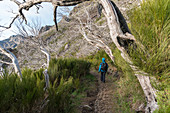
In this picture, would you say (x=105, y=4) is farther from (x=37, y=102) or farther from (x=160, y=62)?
(x=37, y=102)

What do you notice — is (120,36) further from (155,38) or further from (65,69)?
(65,69)

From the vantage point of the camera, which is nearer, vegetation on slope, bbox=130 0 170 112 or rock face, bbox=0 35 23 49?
vegetation on slope, bbox=130 0 170 112

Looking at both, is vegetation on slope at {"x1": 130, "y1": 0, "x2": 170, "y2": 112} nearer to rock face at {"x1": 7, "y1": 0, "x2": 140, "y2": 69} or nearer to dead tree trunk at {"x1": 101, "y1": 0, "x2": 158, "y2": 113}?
dead tree trunk at {"x1": 101, "y1": 0, "x2": 158, "y2": 113}

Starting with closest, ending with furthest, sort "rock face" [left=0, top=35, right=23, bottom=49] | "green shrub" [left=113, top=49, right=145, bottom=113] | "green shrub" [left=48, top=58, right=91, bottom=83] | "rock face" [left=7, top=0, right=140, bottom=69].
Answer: "green shrub" [left=113, top=49, right=145, bottom=113], "green shrub" [left=48, top=58, right=91, bottom=83], "rock face" [left=0, top=35, right=23, bottom=49], "rock face" [left=7, top=0, right=140, bottom=69]

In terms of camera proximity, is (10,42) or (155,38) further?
(10,42)

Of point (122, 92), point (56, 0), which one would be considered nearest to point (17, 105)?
point (56, 0)

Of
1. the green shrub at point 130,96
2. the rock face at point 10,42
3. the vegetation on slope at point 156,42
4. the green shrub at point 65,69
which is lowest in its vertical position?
the green shrub at point 130,96

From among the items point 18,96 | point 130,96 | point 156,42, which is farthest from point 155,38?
point 130,96

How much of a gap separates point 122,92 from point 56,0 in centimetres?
363

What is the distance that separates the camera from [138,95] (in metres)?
2.53

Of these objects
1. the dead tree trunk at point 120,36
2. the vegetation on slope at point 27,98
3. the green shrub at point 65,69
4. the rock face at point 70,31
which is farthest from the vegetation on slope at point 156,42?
the green shrub at point 65,69

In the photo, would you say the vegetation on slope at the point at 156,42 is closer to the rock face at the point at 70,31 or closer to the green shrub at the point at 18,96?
the rock face at the point at 70,31

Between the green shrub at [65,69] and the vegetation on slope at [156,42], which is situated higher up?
the vegetation on slope at [156,42]

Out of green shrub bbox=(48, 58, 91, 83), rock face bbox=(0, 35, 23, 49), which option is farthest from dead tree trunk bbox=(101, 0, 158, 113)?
rock face bbox=(0, 35, 23, 49)
